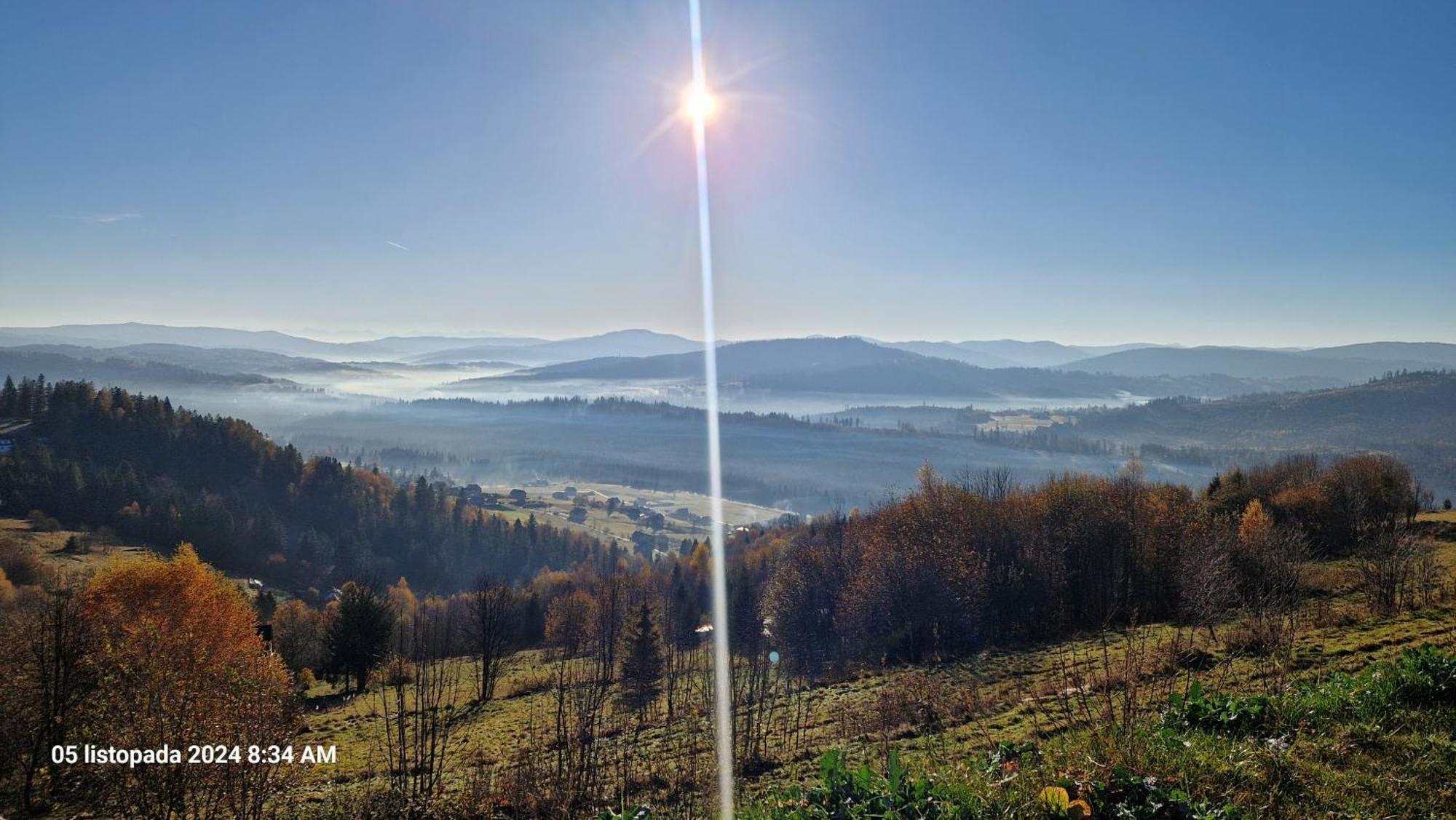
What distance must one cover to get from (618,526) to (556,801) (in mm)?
156821

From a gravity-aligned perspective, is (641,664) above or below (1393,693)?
below

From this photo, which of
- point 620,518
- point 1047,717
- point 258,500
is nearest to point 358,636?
point 1047,717

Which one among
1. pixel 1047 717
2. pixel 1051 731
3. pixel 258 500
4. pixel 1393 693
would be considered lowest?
pixel 258 500

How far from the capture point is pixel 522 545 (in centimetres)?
11406

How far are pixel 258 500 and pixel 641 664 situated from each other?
109m

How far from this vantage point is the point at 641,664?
31.6m

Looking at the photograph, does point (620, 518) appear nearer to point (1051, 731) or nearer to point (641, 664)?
point (641, 664)

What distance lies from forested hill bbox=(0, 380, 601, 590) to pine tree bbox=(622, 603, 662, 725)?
78622 mm

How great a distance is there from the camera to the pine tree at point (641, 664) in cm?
2847

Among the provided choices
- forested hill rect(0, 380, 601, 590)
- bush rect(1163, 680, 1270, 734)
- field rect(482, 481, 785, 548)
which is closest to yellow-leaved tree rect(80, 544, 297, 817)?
bush rect(1163, 680, 1270, 734)

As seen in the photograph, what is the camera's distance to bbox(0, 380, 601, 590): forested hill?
90000 millimetres

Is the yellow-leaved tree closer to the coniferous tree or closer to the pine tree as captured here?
the pine tree

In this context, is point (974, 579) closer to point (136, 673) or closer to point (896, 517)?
point (896, 517)

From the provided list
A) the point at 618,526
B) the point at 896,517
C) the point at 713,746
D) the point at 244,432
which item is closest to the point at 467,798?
the point at 713,746
